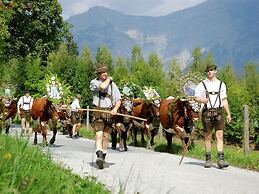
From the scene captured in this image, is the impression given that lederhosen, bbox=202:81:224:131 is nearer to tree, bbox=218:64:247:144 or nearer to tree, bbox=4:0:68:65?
tree, bbox=218:64:247:144

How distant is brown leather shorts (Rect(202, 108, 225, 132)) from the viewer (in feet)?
37.3

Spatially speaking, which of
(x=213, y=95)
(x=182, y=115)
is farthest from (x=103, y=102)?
(x=182, y=115)

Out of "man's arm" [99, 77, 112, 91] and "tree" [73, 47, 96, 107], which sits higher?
"tree" [73, 47, 96, 107]

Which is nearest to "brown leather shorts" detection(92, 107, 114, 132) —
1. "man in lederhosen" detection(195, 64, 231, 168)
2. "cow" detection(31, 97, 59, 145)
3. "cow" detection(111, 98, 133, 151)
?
"man in lederhosen" detection(195, 64, 231, 168)

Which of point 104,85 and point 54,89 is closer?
point 104,85

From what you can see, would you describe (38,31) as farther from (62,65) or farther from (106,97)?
(106,97)

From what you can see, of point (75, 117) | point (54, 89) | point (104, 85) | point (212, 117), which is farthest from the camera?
point (75, 117)

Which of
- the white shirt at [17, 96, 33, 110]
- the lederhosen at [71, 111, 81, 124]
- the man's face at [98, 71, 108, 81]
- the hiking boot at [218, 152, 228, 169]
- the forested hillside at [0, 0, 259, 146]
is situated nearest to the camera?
the man's face at [98, 71, 108, 81]

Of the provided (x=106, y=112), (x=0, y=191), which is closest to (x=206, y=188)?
(x=106, y=112)

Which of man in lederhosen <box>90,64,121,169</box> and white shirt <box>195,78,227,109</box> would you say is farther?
white shirt <box>195,78,227,109</box>

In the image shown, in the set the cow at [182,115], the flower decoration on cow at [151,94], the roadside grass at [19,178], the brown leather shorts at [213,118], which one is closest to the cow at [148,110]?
the flower decoration on cow at [151,94]

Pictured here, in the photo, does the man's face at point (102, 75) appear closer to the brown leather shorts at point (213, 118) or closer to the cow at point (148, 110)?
the brown leather shorts at point (213, 118)

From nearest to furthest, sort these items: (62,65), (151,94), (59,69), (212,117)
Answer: (212,117) → (151,94) → (59,69) → (62,65)

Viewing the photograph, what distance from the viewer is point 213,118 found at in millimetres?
11422
